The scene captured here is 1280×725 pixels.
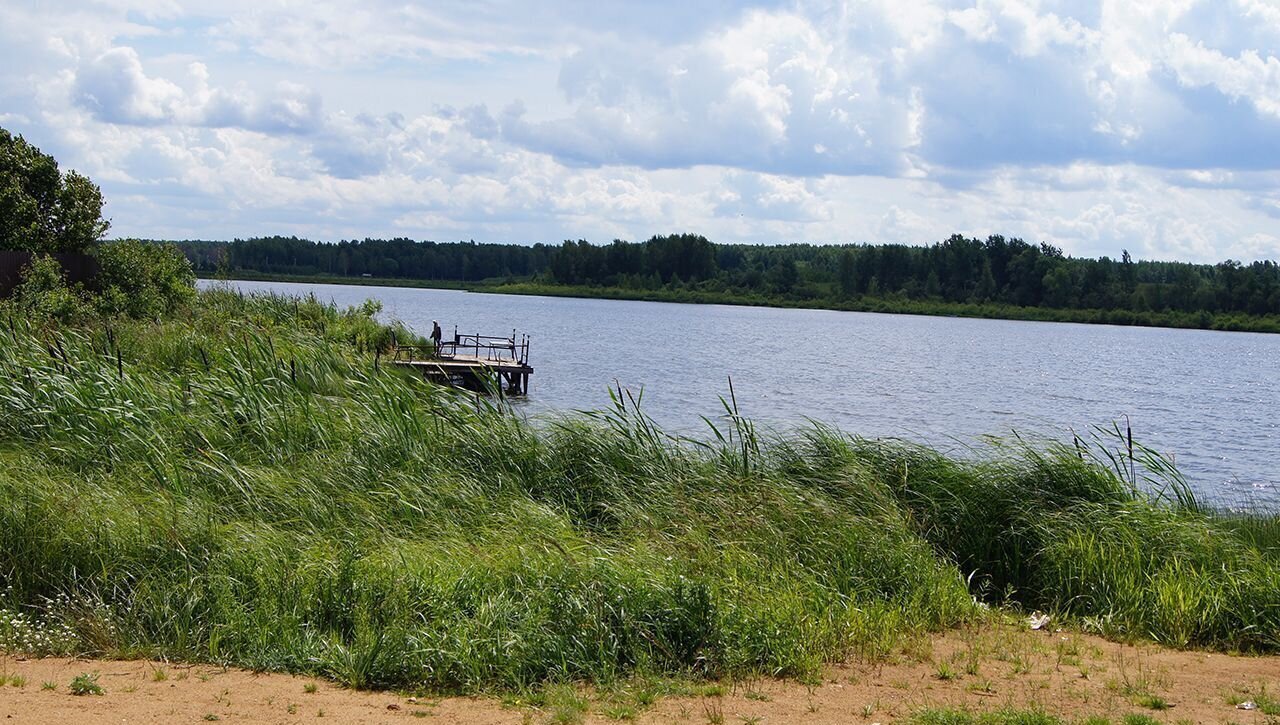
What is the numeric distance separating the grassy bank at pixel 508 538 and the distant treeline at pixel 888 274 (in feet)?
304

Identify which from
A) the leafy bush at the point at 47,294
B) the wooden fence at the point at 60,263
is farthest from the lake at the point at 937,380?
the wooden fence at the point at 60,263

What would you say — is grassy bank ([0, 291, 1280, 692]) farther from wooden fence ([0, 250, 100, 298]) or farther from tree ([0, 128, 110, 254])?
tree ([0, 128, 110, 254])

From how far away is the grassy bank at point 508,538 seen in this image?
7.14 meters

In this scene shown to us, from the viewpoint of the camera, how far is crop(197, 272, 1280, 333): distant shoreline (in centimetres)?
11806

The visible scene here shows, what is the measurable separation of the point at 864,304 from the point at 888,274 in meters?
5.06

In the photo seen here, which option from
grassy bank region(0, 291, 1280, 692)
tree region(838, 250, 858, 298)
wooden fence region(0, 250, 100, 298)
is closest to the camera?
grassy bank region(0, 291, 1280, 692)

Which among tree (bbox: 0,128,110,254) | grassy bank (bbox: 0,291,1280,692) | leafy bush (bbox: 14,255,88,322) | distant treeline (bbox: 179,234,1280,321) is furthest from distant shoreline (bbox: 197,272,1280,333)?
grassy bank (bbox: 0,291,1280,692)

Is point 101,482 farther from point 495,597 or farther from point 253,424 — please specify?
point 495,597

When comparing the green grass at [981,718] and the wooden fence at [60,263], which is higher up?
the wooden fence at [60,263]

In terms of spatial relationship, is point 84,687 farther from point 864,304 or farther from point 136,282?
point 864,304

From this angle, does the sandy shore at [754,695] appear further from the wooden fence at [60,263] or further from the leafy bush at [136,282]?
the wooden fence at [60,263]

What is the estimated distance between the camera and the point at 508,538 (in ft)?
29.3

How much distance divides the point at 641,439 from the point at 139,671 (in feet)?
18.7

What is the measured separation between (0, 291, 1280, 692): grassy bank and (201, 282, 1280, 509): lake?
4.16 ft
